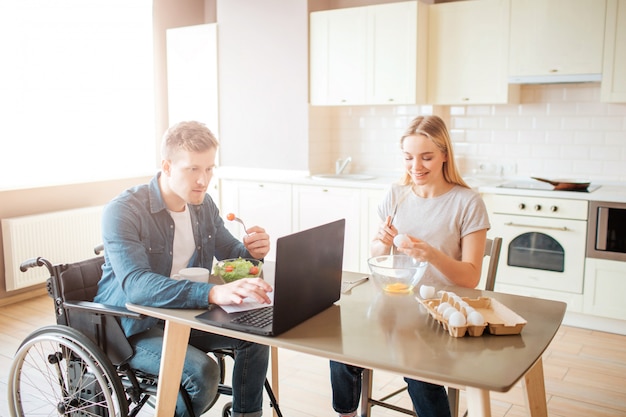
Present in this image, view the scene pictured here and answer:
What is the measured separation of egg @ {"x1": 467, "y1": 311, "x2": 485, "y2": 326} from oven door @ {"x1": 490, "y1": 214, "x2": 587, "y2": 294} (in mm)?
2588

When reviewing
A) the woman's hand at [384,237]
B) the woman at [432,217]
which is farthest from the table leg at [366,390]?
the woman's hand at [384,237]

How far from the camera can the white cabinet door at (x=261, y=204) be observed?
5051 millimetres

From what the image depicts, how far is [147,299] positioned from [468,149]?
11.5ft

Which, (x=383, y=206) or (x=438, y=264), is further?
(x=383, y=206)

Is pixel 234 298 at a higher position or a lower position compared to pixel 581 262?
higher

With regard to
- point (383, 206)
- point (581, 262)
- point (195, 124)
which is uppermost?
point (195, 124)

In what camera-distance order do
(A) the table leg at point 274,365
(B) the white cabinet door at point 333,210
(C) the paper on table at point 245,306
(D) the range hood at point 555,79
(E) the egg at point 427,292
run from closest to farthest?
(C) the paper on table at point 245,306 → (E) the egg at point 427,292 → (A) the table leg at point 274,365 → (D) the range hood at point 555,79 → (B) the white cabinet door at point 333,210

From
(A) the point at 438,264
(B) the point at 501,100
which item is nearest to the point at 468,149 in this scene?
(B) the point at 501,100

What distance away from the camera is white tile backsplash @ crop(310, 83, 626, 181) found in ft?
14.2

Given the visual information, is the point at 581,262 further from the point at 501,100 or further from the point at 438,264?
the point at 438,264

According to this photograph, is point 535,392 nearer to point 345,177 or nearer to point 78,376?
point 78,376

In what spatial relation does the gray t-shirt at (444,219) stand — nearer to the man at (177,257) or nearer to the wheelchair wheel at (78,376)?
the man at (177,257)

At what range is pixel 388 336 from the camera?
64.9 inches

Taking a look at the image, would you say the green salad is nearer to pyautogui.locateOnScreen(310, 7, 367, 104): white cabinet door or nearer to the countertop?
the countertop
